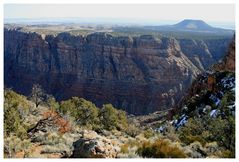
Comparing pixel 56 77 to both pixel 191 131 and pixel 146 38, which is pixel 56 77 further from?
pixel 191 131

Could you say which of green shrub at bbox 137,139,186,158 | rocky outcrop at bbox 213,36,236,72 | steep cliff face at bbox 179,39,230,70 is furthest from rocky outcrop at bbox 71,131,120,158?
steep cliff face at bbox 179,39,230,70

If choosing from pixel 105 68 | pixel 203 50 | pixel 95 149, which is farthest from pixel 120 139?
pixel 203 50

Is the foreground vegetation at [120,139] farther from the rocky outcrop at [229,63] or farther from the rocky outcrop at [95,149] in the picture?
the rocky outcrop at [229,63]

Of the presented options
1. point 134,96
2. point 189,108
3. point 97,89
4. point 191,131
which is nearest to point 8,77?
point 97,89

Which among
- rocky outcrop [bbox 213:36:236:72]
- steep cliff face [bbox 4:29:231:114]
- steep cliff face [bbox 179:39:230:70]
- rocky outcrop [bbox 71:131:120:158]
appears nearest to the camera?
rocky outcrop [bbox 71:131:120:158]

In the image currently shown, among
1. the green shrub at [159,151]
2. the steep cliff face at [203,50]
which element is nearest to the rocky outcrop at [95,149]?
the green shrub at [159,151]

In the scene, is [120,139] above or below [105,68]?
above

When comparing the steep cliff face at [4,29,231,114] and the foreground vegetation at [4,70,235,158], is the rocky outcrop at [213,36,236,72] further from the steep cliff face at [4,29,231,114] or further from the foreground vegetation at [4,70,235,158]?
the steep cliff face at [4,29,231,114]

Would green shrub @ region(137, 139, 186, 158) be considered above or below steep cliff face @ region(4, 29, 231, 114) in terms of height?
above

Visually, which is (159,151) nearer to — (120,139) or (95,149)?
(95,149)
